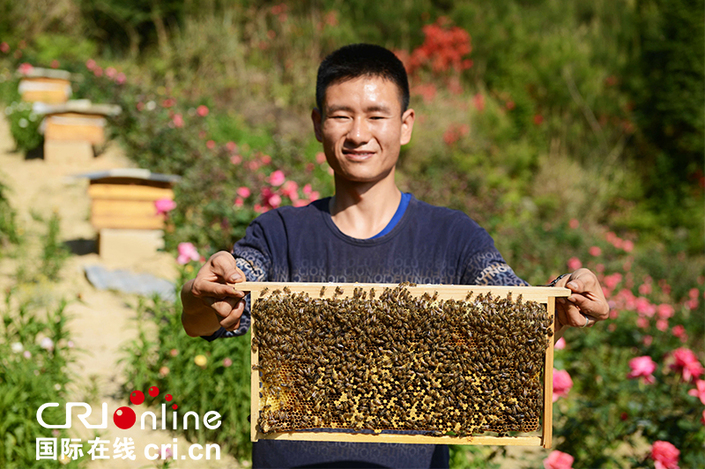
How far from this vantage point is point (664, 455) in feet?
9.82

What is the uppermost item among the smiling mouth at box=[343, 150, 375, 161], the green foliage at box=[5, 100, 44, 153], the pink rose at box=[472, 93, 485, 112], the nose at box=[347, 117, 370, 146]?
the pink rose at box=[472, 93, 485, 112]

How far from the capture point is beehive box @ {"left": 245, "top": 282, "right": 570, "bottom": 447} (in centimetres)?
191

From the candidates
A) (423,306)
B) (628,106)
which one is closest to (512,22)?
(628,106)

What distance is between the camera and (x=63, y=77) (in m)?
11.4

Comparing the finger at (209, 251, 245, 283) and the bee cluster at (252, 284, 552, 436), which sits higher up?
the finger at (209, 251, 245, 283)

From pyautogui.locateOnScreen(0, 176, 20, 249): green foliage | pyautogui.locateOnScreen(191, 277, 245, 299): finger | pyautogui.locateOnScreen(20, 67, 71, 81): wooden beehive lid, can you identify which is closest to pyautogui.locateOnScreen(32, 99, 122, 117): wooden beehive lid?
pyautogui.locateOnScreen(20, 67, 71, 81): wooden beehive lid

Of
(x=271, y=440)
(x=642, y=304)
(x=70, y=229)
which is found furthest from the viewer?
(x=70, y=229)

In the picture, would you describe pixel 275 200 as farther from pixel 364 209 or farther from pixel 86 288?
pixel 364 209

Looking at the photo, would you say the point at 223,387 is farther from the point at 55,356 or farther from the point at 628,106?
the point at 628,106

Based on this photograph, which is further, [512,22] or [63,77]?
[512,22]

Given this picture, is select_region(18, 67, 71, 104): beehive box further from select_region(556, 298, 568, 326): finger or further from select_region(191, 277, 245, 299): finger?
select_region(556, 298, 568, 326): finger

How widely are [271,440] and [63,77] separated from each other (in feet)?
38.1

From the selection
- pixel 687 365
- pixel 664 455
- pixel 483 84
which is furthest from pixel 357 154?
pixel 483 84

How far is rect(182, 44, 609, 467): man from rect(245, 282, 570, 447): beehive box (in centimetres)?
18
